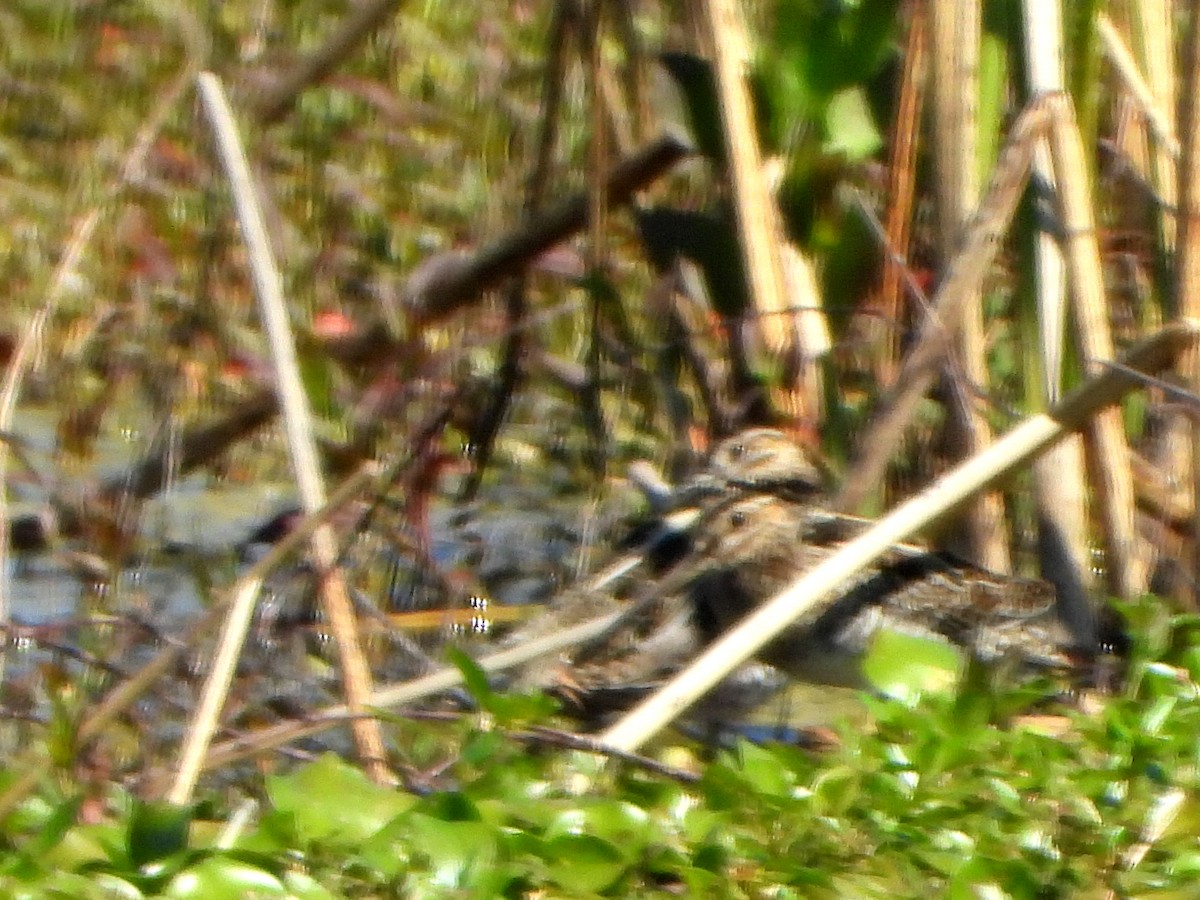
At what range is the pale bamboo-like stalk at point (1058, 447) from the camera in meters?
Result: 3.50

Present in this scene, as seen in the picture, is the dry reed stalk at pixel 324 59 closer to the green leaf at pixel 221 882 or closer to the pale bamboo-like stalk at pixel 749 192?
Answer: the pale bamboo-like stalk at pixel 749 192

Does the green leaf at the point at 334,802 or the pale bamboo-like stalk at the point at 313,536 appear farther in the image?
the pale bamboo-like stalk at the point at 313,536

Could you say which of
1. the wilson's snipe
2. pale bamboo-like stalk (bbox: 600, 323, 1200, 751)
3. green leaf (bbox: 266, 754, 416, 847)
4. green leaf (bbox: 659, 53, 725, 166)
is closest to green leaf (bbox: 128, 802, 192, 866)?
green leaf (bbox: 266, 754, 416, 847)

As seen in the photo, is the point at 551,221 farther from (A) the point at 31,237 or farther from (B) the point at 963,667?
(A) the point at 31,237

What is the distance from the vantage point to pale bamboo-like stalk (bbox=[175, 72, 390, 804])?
8.86 feet

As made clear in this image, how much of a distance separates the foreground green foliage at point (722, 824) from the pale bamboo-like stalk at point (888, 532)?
0.10 m

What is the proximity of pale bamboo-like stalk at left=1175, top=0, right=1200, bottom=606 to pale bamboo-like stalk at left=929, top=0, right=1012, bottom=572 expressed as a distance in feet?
1.01

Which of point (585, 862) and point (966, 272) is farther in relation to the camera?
point (966, 272)

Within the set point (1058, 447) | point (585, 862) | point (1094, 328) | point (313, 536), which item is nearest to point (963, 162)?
point (1094, 328)

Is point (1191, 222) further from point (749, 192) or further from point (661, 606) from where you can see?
point (661, 606)

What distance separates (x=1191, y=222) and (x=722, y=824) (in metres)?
1.43

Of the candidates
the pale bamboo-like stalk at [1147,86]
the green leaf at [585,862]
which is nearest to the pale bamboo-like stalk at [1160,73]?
the pale bamboo-like stalk at [1147,86]

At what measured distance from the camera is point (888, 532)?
3086 mm

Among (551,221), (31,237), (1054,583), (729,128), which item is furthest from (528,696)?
(31,237)
